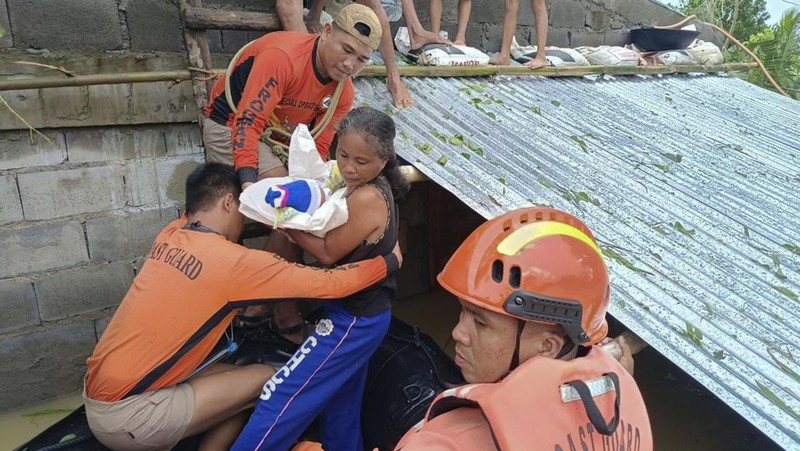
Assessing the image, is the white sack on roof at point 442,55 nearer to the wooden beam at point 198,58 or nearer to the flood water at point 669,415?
the wooden beam at point 198,58

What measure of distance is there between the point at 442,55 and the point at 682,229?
2.63 meters

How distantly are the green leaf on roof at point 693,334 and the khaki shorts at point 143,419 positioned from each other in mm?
2116

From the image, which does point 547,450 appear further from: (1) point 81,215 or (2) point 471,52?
(2) point 471,52

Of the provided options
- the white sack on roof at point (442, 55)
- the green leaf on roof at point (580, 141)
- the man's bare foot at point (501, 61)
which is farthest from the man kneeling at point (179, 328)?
the man's bare foot at point (501, 61)

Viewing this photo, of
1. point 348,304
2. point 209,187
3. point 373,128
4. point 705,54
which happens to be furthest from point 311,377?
point 705,54

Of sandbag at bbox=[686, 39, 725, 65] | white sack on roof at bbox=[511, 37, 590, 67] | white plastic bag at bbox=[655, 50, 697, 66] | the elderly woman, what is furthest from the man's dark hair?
sandbag at bbox=[686, 39, 725, 65]

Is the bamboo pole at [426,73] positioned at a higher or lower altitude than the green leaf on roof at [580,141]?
higher

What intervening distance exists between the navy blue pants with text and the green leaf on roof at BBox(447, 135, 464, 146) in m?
1.38

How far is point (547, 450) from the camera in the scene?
3.25 ft

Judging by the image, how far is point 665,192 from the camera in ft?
11.2

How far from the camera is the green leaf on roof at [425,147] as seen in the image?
10.6ft

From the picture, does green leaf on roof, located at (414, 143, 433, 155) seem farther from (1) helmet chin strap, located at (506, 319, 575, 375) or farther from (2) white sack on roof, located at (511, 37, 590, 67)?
(2) white sack on roof, located at (511, 37, 590, 67)

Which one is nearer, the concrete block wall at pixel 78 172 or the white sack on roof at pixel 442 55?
the concrete block wall at pixel 78 172

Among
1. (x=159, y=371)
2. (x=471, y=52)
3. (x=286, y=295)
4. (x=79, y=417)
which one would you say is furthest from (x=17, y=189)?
(x=471, y=52)
